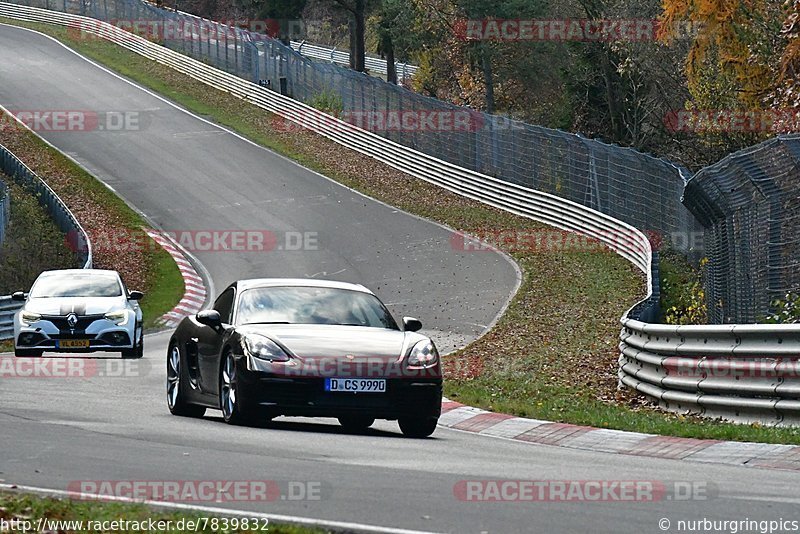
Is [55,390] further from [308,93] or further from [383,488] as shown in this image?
[308,93]

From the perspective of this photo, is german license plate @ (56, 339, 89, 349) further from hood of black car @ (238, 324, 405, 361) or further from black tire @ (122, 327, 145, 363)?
hood of black car @ (238, 324, 405, 361)

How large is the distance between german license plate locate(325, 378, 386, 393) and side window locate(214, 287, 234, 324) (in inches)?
64.5

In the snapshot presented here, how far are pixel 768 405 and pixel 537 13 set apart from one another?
4813 centimetres

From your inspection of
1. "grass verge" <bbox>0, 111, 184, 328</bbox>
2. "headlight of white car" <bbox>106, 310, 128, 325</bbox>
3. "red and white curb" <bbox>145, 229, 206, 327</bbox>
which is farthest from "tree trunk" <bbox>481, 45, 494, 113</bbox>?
"headlight of white car" <bbox>106, 310, 128, 325</bbox>

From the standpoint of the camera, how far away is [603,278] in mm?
30562

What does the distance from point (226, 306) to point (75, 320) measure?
25.1 feet

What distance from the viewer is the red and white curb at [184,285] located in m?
31.2

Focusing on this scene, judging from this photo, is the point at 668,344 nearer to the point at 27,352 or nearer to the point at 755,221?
the point at 755,221

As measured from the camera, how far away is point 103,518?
6.95 meters

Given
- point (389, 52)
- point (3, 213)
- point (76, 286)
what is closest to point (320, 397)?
point (76, 286)

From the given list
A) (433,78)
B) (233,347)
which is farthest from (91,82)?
(233,347)

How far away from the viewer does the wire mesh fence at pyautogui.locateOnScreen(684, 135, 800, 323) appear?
599 inches

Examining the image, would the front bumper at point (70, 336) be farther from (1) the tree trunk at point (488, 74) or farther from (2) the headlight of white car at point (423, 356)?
(1) the tree trunk at point (488, 74)

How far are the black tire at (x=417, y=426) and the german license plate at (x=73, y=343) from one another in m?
9.25
